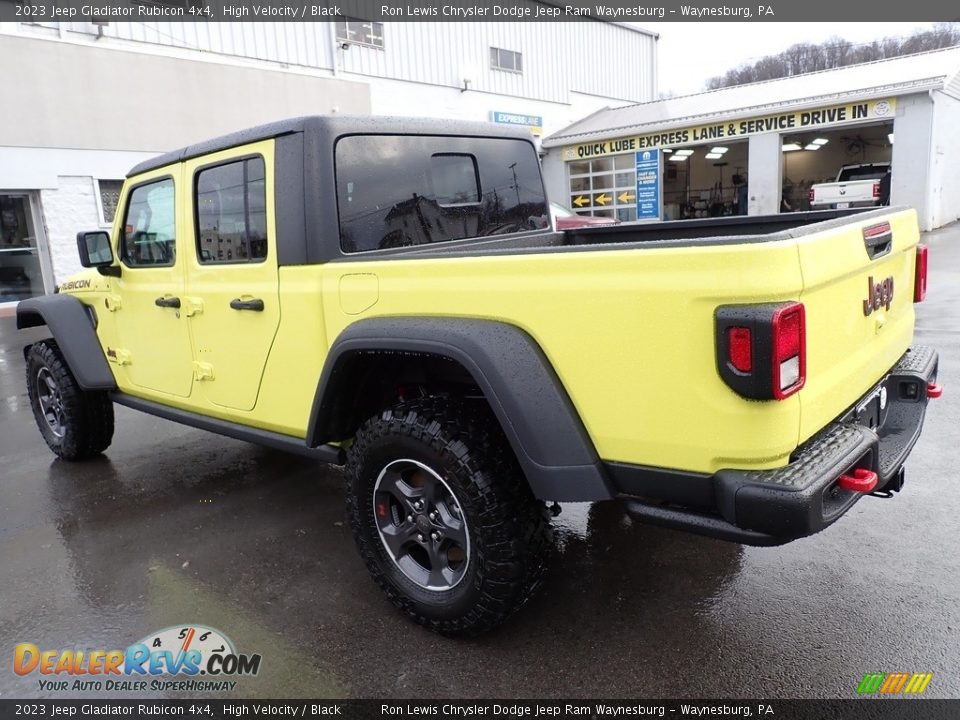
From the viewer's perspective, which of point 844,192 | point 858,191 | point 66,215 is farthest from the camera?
point 844,192

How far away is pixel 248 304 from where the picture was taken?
3.19m

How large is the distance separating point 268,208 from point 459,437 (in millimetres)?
1408

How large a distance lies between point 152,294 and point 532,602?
2.59 m

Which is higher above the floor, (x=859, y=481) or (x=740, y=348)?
(x=740, y=348)

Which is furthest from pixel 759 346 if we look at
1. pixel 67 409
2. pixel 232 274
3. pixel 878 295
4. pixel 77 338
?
pixel 67 409

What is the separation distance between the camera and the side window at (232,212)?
3.21 meters

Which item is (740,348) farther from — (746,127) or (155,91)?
(746,127)

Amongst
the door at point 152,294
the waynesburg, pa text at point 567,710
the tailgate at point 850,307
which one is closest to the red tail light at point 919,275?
the tailgate at point 850,307

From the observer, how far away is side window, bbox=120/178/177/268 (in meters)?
3.79

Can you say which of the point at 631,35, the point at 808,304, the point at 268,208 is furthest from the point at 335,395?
the point at 631,35

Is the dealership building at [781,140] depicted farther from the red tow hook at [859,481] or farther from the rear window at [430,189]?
the red tow hook at [859,481]

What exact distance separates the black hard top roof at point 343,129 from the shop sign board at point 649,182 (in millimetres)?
18382

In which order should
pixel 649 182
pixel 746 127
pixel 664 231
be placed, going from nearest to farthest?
pixel 664 231
pixel 746 127
pixel 649 182

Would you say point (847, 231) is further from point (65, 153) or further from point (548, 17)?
point (548, 17)
